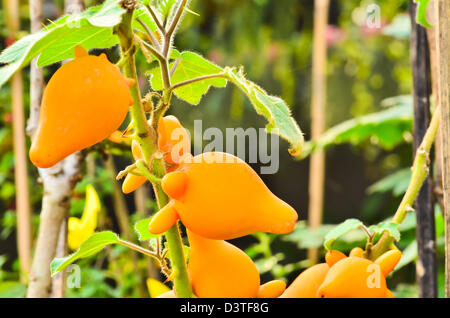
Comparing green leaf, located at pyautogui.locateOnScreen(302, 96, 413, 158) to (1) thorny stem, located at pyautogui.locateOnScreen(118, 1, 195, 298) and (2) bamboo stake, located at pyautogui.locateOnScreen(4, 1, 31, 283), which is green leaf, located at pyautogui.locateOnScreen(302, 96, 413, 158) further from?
(1) thorny stem, located at pyautogui.locateOnScreen(118, 1, 195, 298)

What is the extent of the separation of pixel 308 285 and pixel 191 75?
14 centimetres

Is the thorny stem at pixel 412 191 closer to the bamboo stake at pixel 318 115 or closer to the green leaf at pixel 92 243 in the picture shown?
the green leaf at pixel 92 243

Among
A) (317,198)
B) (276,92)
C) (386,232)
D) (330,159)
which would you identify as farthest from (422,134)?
(330,159)

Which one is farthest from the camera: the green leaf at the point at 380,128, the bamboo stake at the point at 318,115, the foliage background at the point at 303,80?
the foliage background at the point at 303,80

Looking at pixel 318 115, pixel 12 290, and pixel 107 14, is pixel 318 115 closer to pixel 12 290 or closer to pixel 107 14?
pixel 12 290

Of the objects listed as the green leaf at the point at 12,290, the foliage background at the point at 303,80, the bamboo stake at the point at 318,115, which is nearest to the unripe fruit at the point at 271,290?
the green leaf at the point at 12,290

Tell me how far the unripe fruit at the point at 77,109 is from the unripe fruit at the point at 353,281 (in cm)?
15

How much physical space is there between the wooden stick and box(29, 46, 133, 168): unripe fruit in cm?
31

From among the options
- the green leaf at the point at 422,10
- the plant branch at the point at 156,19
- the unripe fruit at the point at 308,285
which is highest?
the green leaf at the point at 422,10

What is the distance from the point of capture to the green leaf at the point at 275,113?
0.80 feet

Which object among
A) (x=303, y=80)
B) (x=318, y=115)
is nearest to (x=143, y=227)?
(x=318, y=115)

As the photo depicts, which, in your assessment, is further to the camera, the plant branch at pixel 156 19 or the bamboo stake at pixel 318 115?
the bamboo stake at pixel 318 115
